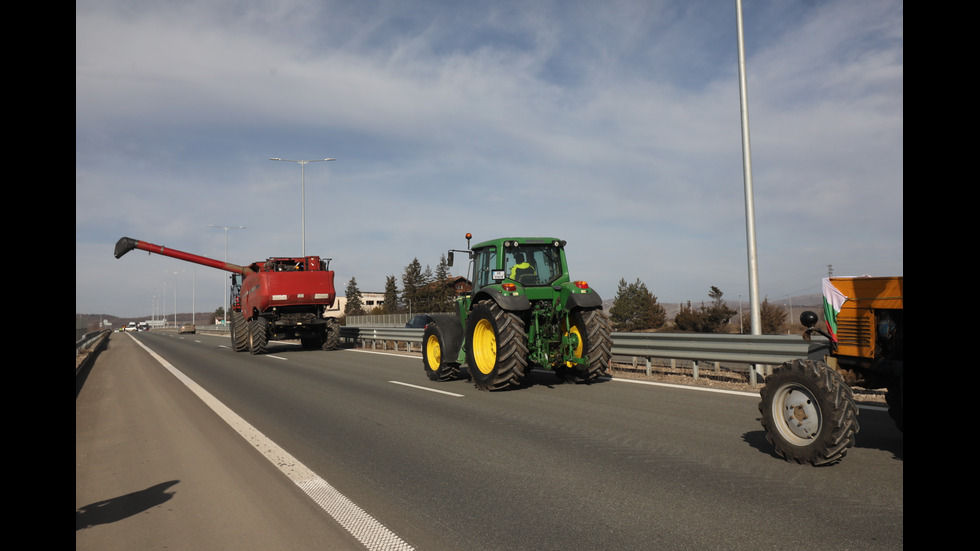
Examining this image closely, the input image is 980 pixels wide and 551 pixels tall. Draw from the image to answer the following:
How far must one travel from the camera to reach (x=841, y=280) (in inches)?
198

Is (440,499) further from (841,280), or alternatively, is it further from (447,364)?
(447,364)

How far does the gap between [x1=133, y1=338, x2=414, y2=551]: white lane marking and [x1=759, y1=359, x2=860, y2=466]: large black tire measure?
310cm

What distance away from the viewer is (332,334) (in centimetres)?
2148

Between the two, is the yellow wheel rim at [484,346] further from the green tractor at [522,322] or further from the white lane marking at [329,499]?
the white lane marking at [329,499]

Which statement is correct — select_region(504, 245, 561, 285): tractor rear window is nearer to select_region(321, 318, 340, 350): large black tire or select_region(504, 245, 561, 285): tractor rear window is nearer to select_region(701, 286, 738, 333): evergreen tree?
select_region(321, 318, 340, 350): large black tire

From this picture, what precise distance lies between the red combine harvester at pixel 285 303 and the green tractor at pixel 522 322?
11009mm

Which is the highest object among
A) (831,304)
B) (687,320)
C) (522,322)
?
(831,304)

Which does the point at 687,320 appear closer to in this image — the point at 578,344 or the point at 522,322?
the point at 578,344

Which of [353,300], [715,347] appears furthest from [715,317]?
[353,300]

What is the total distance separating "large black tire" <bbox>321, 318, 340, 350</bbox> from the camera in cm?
2145

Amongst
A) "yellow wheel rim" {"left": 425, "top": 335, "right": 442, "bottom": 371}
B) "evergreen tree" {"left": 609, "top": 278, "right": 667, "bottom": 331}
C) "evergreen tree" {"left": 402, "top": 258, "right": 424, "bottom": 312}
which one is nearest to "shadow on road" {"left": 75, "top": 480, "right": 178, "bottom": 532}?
"yellow wheel rim" {"left": 425, "top": 335, "right": 442, "bottom": 371}

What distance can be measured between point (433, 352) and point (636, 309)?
200 feet
